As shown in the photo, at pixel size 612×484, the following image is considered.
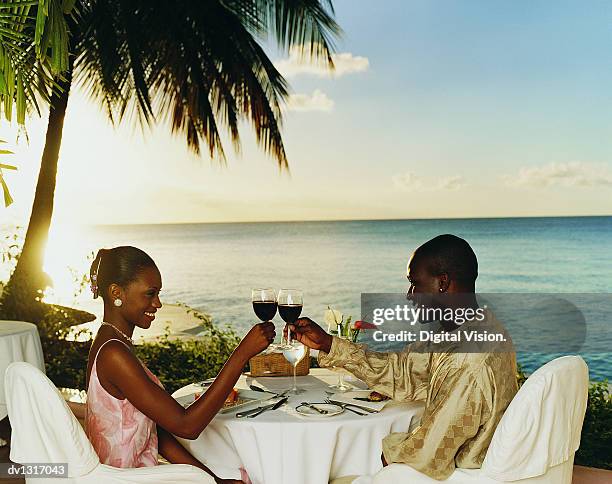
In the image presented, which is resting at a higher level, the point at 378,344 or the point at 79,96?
the point at 79,96

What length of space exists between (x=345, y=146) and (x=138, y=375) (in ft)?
67.2

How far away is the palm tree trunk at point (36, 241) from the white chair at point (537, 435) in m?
5.59

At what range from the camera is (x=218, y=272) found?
27.2 m

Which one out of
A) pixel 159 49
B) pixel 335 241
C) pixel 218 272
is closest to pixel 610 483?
pixel 159 49

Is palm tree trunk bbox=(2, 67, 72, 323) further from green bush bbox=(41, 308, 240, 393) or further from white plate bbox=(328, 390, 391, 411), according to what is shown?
white plate bbox=(328, 390, 391, 411)

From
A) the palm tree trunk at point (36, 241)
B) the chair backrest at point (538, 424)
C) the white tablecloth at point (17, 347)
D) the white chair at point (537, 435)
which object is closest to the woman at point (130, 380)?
the white chair at point (537, 435)

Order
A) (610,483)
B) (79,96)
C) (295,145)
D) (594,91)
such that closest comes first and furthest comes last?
1. (610,483)
2. (79,96)
3. (594,91)
4. (295,145)

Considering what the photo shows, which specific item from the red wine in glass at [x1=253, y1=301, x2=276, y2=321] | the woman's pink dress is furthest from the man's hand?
the woman's pink dress

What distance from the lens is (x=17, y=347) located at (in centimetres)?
480

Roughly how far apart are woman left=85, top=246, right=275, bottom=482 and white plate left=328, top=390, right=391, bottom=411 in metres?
0.57

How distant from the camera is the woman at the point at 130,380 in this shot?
2.71 metres

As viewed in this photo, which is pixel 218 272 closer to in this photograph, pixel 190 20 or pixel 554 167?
pixel 554 167

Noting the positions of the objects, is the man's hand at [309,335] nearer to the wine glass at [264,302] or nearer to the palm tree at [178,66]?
the wine glass at [264,302]

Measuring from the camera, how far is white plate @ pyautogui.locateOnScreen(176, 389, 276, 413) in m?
3.12
